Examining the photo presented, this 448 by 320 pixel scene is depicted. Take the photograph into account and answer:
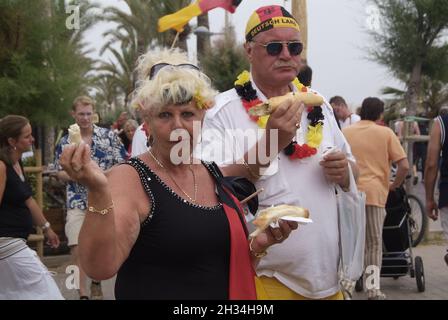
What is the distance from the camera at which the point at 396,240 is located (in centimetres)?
750

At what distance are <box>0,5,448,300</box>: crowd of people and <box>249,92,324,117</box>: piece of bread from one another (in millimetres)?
50

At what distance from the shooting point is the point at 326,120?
3533mm

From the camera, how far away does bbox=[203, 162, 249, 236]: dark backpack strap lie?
8.55ft

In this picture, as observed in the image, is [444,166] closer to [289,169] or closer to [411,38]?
[289,169]

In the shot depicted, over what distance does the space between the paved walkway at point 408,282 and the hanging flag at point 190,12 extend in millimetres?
2956

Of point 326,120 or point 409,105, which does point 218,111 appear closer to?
point 326,120

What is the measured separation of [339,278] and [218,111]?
1051 millimetres

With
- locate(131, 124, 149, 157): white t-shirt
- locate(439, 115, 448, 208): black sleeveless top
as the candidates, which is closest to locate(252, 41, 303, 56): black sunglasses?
locate(439, 115, 448, 208): black sleeveless top

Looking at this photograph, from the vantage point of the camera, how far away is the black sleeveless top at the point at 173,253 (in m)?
2.31

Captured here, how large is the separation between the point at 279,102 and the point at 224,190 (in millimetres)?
518

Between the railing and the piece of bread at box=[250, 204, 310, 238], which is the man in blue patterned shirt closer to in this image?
the railing

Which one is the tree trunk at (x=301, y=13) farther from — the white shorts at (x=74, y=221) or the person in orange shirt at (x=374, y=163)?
the white shorts at (x=74, y=221)

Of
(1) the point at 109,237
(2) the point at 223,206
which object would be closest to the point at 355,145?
(2) the point at 223,206
